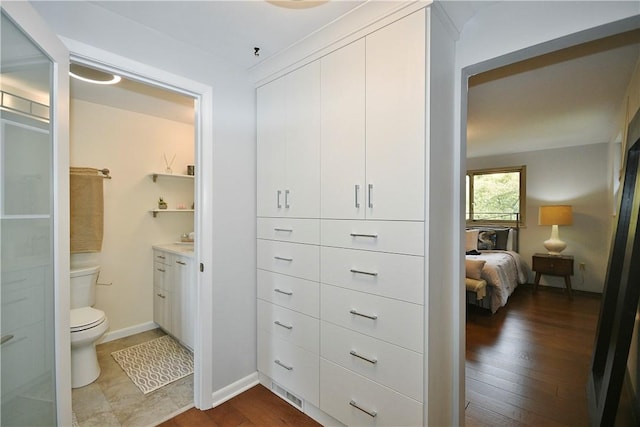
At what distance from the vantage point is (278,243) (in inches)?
80.4

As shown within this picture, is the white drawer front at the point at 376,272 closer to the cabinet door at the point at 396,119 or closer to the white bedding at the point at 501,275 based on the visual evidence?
the cabinet door at the point at 396,119

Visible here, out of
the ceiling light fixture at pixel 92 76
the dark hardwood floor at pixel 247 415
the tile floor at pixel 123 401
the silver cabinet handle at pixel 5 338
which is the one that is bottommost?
the dark hardwood floor at pixel 247 415

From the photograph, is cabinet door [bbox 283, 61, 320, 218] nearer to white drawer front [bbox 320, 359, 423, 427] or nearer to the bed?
white drawer front [bbox 320, 359, 423, 427]

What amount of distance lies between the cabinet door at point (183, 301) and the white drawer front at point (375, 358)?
138 cm

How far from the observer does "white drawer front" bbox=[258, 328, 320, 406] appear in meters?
1.80

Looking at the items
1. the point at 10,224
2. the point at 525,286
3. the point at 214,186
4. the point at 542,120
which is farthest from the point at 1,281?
the point at 525,286

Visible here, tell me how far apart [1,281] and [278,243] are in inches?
52.5

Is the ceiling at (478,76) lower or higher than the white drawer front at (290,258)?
higher

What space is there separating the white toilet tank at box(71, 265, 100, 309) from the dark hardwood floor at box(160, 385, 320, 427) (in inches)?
56.9

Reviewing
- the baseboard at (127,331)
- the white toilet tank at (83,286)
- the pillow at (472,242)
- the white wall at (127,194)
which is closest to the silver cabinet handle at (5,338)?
the white toilet tank at (83,286)

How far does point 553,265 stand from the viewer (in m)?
4.73

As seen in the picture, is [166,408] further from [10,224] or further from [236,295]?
[10,224]

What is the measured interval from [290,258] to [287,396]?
3.24 feet

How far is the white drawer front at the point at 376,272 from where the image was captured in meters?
1.35
